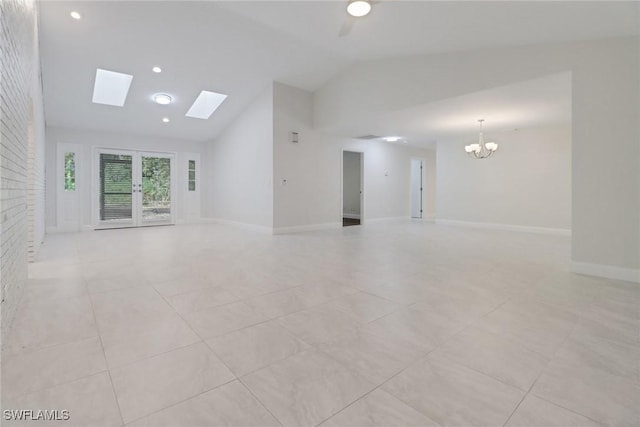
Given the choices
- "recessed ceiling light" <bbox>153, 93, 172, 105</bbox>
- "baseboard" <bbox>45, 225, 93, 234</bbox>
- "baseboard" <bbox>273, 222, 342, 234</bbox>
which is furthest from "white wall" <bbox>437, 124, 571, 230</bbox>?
"baseboard" <bbox>45, 225, 93, 234</bbox>

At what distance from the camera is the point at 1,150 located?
1.77 metres

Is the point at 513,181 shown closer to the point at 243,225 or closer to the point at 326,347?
the point at 243,225

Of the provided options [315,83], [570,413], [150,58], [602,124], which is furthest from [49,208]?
[602,124]

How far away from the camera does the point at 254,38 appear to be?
484 centimetres

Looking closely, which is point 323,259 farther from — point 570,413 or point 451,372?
point 570,413

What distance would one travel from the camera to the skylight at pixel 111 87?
5848 mm

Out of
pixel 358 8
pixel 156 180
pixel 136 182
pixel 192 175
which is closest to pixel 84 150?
pixel 136 182

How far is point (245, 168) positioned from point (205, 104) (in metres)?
1.80

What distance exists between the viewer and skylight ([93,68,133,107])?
5.85m

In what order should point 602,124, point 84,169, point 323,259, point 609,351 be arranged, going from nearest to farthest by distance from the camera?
point 609,351 < point 602,124 < point 323,259 < point 84,169

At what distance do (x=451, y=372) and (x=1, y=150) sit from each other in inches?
109

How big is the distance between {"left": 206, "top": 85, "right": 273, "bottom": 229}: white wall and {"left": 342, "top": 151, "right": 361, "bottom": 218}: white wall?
4.57 meters

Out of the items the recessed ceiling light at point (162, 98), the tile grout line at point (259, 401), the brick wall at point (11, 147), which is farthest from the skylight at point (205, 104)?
the tile grout line at point (259, 401)

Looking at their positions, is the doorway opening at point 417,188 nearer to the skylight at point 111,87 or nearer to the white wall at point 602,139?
the white wall at point 602,139
